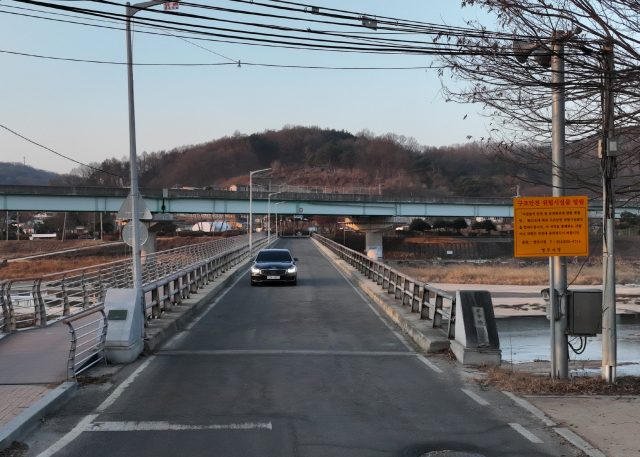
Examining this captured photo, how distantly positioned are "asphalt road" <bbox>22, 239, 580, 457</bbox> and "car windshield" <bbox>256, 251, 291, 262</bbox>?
52.6 feet

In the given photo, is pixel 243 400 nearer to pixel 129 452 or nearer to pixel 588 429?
pixel 129 452

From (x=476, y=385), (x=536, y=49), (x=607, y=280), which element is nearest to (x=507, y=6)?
(x=536, y=49)

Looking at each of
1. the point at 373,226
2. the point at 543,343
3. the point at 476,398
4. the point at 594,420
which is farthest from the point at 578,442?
the point at 373,226

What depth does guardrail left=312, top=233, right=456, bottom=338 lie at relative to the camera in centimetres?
1328

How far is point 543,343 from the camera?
1995 centimetres

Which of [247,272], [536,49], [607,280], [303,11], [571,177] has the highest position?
[303,11]

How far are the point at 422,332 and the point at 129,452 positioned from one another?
317 inches

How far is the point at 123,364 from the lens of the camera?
10953mm

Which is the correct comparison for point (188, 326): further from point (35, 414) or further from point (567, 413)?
point (567, 413)

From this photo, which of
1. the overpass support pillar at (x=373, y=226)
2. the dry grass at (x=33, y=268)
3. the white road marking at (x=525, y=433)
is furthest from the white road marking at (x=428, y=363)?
the overpass support pillar at (x=373, y=226)

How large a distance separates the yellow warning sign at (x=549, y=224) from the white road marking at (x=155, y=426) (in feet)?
15.4

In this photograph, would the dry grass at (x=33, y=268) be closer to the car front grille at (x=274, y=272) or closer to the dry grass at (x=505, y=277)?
the dry grass at (x=505, y=277)

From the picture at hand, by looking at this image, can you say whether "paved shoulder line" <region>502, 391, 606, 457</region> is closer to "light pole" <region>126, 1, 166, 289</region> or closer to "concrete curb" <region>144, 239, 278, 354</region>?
"concrete curb" <region>144, 239, 278, 354</region>

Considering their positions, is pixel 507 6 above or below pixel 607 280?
above
